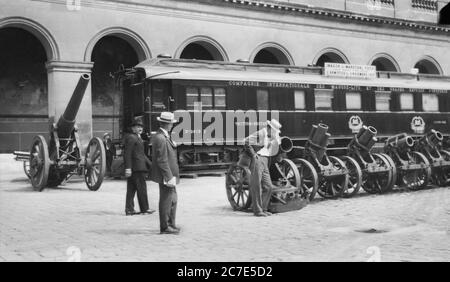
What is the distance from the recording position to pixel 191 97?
1519 centimetres

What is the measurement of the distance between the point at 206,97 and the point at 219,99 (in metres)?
0.41

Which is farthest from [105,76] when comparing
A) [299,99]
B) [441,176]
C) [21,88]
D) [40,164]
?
[441,176]

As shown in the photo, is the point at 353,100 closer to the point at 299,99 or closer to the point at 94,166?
the point at 299,99

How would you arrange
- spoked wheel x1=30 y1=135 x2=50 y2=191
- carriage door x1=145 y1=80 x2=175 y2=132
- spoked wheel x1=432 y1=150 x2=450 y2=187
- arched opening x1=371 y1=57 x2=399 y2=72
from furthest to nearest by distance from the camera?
arched opening x1=371 y1=57 x2=399 y2=72
carriage door x1=145 y1=80 x2=175 y2=132
spoked wheel x1=432 y1=150 x2=450 y2=187
spoked wheel x1=30 y1=135 x2=50 y2=191

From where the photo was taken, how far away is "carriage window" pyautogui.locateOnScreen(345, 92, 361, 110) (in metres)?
18.0

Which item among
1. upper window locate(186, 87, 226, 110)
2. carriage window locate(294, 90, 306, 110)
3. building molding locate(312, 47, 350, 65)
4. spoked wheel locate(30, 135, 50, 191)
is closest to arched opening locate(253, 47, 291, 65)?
building molding locate(312, 47, 350, 65)

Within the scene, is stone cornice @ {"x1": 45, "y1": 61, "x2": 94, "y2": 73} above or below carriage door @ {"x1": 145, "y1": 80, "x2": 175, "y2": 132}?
above

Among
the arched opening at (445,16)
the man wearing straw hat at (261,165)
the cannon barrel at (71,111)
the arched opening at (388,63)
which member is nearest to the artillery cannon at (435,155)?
the man wearing straw hat at (261,165)

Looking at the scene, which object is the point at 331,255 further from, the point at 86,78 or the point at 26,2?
the point at 26,2

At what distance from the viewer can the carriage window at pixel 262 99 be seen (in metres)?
16.4

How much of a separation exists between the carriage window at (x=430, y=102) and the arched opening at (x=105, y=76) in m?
11.4

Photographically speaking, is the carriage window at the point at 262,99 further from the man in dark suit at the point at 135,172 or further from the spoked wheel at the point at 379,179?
the man in dark suit at the point at 135,172

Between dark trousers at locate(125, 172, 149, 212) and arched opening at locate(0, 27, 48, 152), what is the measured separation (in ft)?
40.9

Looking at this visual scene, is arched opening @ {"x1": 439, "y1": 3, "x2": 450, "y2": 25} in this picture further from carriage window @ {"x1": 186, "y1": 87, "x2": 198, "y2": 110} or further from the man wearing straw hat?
carriage window @ {"x1": 186, "y1": 87, "x2": 198, "y2": 110}
